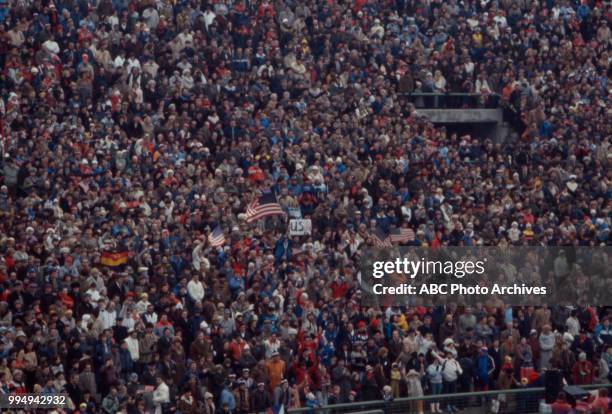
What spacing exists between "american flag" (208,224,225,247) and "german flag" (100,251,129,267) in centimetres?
199

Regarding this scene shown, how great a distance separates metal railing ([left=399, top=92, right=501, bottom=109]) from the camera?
43219 mm

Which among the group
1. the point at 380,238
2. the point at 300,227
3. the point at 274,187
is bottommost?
the point at 380,238

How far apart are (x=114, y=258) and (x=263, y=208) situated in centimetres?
426

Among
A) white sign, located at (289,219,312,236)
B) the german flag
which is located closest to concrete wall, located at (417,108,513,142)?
white sign, located at (289,219,312,236)

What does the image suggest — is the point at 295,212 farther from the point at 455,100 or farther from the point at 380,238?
the point at 455,100

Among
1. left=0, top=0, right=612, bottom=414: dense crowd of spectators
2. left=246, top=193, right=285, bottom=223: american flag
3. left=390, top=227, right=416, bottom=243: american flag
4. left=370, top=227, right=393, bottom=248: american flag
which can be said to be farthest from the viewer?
left=390, top=227, right=416, bottom=243: american flag

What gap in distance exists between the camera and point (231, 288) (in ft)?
102

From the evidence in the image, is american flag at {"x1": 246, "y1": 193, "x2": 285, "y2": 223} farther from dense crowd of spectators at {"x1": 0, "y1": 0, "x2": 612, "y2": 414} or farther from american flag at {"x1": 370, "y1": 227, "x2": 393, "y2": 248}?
american flag at {"x1": 370, "y1": 227, "x2": 393, "y2": 248}

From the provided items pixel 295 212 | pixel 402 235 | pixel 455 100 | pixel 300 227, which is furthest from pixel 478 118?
pixel 300 227

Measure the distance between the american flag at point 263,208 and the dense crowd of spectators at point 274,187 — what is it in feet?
0.79

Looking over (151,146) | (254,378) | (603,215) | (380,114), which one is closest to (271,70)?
(380,114)

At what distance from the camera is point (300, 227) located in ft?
112

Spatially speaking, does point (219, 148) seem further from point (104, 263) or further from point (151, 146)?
point (104, 263)

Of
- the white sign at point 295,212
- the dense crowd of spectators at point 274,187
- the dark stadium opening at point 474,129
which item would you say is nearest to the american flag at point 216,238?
the dense crowd of spectators at point 274,187
